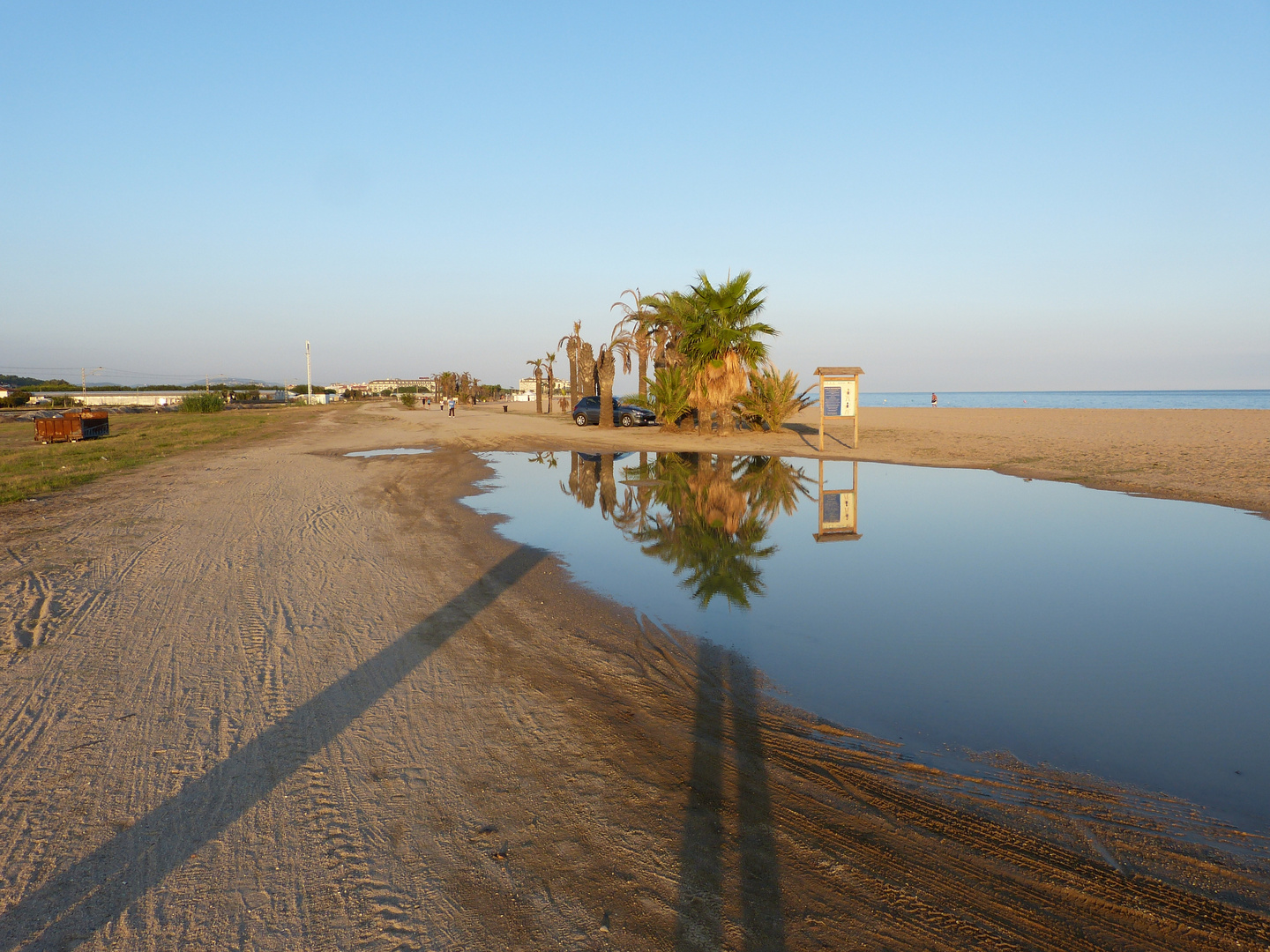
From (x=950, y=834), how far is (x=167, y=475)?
1732cm

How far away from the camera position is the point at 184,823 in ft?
10.6

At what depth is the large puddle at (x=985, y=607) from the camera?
4.39 metres

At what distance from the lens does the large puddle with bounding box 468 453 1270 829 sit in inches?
173

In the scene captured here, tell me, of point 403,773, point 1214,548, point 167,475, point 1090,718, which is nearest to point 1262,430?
point 1214,548

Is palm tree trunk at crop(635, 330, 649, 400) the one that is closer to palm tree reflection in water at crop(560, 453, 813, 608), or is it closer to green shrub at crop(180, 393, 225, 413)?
palm tree reflection in water at crop(560, 453, 813, 608)

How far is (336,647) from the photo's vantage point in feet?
18.2

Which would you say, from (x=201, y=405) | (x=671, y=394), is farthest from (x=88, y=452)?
(x=201, y=405)

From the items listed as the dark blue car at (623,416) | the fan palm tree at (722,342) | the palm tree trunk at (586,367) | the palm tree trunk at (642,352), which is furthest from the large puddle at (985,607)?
the palm tree trunk at (586,367)

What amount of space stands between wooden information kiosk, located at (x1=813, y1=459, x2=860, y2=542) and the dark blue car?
21039mm

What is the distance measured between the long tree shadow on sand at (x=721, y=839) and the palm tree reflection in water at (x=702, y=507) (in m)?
2.54

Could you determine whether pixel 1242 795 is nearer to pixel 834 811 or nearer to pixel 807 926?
pixel 834 811

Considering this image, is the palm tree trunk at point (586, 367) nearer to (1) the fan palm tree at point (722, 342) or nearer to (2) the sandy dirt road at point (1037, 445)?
(2) the sandy dirt road at point (1037, 445)

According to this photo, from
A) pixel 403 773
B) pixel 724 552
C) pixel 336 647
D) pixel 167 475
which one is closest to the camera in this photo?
pixel 403 773

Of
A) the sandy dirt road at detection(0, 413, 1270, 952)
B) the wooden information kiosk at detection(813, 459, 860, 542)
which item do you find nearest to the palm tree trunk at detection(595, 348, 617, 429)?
the wooden information kiosk at detection(813, 459, 860, 542)
